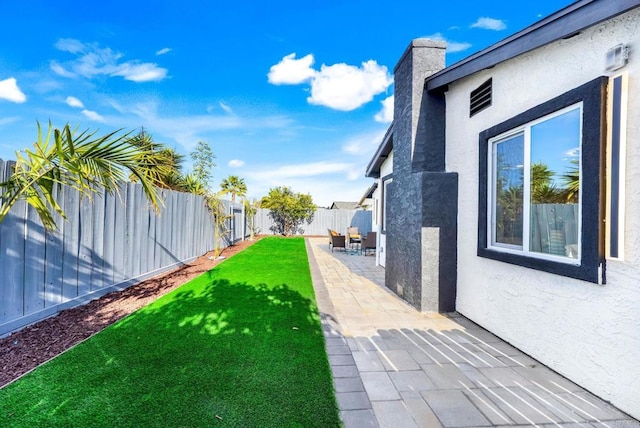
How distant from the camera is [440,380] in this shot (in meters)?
2.82

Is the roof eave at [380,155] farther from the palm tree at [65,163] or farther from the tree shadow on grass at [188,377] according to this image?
the palm tree at [65,163]

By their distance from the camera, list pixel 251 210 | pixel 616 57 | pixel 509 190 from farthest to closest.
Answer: pixel 251 210 < pixel 509 190 < pixel 616 57

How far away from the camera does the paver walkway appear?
7.47 ft

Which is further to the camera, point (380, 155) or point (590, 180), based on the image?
point (380, 155)

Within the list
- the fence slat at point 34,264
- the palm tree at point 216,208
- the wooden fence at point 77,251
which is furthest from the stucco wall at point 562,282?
the palm tree at point 216,208

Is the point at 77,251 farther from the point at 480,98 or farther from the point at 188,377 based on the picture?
the point at 480,98

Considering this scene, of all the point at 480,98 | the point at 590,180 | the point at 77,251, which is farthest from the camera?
the point at 77,251

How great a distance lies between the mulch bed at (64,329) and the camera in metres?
2.94

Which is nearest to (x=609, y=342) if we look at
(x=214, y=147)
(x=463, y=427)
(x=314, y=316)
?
(x=463, y=427)

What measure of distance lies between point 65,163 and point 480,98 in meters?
5.38

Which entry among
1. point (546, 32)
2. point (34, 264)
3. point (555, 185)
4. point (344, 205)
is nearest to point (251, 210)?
point (34, 264)

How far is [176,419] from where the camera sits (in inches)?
84.7

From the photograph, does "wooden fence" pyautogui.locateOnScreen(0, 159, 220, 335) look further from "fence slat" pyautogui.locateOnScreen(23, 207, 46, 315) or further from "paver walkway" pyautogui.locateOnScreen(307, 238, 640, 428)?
"paver walkway" pyautogui.locateOnScreen(307, 238, 640, 428)

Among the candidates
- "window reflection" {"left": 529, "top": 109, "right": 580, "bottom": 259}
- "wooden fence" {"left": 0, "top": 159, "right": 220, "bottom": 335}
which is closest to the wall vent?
"window reflection" {"left": 529, "top": 109, "right": 580, "bottom": 259}
